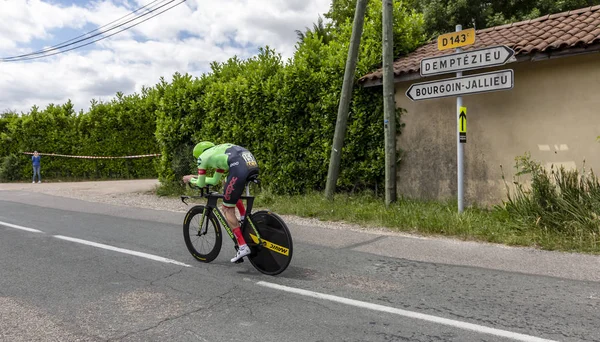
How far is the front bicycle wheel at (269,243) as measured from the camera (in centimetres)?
512

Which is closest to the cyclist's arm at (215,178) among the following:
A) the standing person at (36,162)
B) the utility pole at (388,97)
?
the utility pole at (388,97)

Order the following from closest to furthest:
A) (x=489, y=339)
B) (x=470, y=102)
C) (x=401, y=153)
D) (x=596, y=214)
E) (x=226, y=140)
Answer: (x=489, y=339) < (x=596, y=214) < (x=470, y=102) < (x=401, y=153) < (x=226, y=140)

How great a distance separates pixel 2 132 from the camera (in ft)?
75.1

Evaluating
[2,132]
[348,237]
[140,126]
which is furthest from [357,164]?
[2,132]

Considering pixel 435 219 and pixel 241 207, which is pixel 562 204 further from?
pixel 241 207

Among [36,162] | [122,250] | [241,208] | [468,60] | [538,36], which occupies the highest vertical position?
[538,36]

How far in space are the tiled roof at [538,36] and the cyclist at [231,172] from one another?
18.4 ft

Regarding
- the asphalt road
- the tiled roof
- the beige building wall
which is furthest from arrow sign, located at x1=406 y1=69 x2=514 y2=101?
the asphalt road

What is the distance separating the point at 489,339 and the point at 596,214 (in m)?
4.37

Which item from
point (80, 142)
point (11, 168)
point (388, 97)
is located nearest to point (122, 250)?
point (388, 97)

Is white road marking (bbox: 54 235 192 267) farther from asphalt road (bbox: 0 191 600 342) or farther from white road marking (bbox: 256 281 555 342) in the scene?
white road marking (bbox: 256 281 555 342)

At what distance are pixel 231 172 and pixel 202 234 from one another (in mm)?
1207

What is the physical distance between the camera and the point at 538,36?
8.84 metres

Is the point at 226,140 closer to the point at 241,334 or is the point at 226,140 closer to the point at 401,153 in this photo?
the point at 401,153
